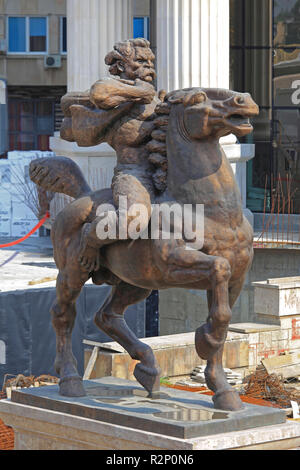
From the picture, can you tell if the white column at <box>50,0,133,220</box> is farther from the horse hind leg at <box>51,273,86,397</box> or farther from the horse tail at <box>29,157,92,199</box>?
the horse hind leg at <box>51,273,86,397</box>

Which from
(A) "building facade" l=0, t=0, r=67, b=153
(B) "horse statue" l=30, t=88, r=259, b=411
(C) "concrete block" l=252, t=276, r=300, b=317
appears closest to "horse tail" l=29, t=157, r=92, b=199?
(B) "horse statue" l=30, t=88, r=259, b=411

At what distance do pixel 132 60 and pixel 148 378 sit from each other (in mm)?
2532

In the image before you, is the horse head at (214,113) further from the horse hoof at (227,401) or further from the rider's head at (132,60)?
the horse hoof at (227,401)

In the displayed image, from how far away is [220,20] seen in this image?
77.1 ft

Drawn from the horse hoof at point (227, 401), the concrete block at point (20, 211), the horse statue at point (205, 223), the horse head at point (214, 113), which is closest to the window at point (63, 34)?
the concrete block at point (20, 211)

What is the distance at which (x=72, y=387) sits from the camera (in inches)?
389

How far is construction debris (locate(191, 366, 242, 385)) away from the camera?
1570cm

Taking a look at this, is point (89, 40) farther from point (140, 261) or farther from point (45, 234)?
point (140, 261)

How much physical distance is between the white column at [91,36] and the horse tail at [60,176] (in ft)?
48.4

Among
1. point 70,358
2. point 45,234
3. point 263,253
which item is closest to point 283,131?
point 45,234

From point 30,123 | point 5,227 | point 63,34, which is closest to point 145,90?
point 5,227

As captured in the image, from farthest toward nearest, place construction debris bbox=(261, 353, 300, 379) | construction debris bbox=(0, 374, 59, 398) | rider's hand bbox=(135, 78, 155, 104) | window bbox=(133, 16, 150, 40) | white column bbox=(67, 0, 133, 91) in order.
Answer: window bbox=(133, 16, 150, 40) < white column bbox=(67, 0, 133, 91) < construction debris bbox=(261, 353, 300, 379) < construction debris bbox=(0, 374, 59, 398) < rider's hand bbox=(135, 78, 155, 104)

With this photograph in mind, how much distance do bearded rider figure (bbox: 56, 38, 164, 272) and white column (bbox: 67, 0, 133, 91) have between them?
592 inches

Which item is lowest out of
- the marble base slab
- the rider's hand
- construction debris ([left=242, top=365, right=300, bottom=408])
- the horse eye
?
construction debris ([left=242, top=365, right=300, bottom=408])
